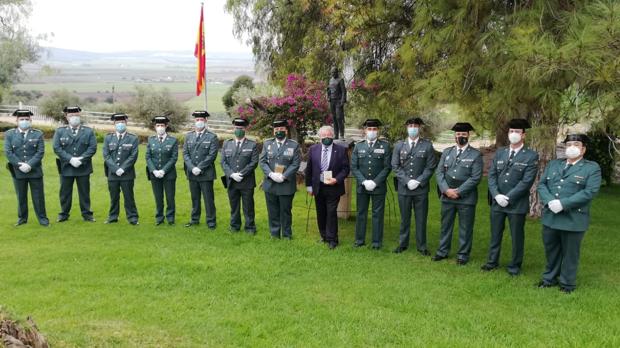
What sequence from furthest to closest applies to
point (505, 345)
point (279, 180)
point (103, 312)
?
point (279, 180) < point (103, 312) < point (505, 345)

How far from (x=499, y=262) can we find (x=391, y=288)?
1.90 meters

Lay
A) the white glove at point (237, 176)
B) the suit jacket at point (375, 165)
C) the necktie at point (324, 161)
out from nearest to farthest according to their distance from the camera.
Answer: the suit jacket at point (375, 165) → the necktie at point (324, 161) → the white glove at point (237, 176)

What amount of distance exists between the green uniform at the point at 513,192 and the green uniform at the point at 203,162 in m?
3.95

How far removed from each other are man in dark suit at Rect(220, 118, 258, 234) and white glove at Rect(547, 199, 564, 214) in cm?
399

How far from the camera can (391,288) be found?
6.51 m

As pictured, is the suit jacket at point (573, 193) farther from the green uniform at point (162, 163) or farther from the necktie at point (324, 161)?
the green uniform at point (162, 163)

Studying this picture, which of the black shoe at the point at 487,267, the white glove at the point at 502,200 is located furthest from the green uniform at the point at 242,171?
the white glove at the point at 502,200

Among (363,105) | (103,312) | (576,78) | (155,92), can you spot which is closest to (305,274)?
(103,312)

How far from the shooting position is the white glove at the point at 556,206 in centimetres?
638

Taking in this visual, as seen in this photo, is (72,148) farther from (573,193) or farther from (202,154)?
(573,193)

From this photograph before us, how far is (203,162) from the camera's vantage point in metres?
9.07

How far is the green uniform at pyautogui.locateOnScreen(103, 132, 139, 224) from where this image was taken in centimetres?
937

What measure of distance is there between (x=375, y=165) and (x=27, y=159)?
16.5 ft

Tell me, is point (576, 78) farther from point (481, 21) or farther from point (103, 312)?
point (103, 312)
